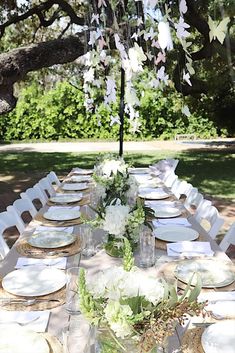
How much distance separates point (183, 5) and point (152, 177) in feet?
15.4

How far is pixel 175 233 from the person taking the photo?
3436mm

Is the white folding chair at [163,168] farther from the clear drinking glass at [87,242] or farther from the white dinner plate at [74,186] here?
the clear drinking glass at [87,242]

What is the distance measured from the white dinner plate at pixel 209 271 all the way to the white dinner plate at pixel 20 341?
0.90m

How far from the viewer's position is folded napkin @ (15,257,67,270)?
2837mm

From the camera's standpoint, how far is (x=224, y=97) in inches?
607

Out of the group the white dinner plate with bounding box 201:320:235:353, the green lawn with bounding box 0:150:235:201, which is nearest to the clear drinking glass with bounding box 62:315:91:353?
the white dinner plate with bounding box 201:320:235:353

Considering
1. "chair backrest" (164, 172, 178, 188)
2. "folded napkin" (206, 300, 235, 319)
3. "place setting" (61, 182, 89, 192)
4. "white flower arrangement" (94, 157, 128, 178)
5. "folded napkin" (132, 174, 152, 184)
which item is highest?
"white flower arrangement" (94, 157, 128, 178)

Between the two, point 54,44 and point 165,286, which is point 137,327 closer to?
point 165,286

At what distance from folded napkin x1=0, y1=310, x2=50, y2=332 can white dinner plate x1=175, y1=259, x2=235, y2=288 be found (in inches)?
31.0

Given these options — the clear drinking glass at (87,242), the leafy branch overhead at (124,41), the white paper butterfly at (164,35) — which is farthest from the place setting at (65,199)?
the white paper butterfly at (164,35)

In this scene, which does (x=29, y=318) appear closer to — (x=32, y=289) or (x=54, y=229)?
(x=32, y=289)

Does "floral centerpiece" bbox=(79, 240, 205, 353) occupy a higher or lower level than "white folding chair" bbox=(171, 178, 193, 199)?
higher

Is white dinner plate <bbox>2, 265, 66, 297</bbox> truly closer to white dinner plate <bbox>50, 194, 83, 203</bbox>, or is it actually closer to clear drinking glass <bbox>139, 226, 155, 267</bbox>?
clear drinking glass <bbox>139, 226, 155, 267</bbox>

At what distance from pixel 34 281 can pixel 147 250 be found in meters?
0.68
